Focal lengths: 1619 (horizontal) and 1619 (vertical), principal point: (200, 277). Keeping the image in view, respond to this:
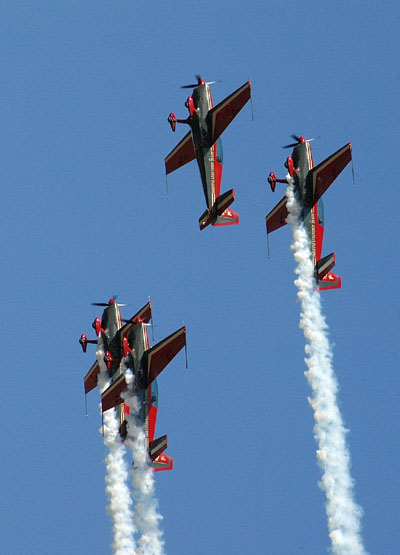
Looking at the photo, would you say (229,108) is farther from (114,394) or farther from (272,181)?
(114,394)

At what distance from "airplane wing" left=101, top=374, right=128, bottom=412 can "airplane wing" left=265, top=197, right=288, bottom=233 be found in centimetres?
1444

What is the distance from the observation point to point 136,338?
299 ft

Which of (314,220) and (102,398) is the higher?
(314,220)

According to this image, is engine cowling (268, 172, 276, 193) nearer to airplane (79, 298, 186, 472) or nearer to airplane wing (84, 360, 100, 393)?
airplane (79, 298, 186, 472)

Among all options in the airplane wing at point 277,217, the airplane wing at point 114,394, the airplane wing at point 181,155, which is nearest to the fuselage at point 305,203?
the airplane wing at point 277,217

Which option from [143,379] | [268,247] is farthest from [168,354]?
[268,247]

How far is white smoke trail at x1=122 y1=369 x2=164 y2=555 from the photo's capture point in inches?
3610

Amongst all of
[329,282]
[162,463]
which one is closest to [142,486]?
[162,463]

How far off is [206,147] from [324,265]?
10355mm

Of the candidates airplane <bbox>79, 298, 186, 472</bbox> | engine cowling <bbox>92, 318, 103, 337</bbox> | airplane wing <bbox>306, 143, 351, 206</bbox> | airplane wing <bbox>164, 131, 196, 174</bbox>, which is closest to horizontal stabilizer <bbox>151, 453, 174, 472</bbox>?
airplane <bbox>79, 298, 186, 472</bbox>

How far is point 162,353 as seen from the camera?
293 ft

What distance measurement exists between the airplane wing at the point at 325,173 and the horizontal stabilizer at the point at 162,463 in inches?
670

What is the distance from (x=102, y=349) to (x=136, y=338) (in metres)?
4.84

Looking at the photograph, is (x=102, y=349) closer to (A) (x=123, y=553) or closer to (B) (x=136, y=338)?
(B) (x=136, y=338)
